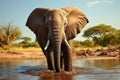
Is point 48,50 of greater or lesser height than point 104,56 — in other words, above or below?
above

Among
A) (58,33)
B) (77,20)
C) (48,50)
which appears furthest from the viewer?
(77,20)

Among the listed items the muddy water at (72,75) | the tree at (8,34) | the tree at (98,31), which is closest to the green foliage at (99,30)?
the tree at (98,31)

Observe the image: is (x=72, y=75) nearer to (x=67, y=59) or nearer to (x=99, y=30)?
(x=67, y=59)

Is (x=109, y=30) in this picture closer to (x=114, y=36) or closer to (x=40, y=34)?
(x=114, y=36)

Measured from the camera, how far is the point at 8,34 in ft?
141

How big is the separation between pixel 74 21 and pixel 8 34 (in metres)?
28.8

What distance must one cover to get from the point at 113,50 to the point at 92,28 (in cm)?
2513

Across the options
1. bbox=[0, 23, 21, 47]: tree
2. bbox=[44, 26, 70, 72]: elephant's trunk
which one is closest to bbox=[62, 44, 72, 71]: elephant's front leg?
bbox=[44, 26, 70, 72]: elephant's trunk

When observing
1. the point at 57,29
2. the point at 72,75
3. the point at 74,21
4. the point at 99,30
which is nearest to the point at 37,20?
the point at 74,21

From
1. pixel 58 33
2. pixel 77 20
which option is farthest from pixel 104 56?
pixel 58 33

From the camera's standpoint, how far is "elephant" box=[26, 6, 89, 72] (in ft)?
42.1

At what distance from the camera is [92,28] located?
188ft

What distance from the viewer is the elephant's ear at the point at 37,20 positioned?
48.0 ft

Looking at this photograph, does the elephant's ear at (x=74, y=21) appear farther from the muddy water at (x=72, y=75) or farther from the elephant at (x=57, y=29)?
the muddy water at (x=72, y=75)
